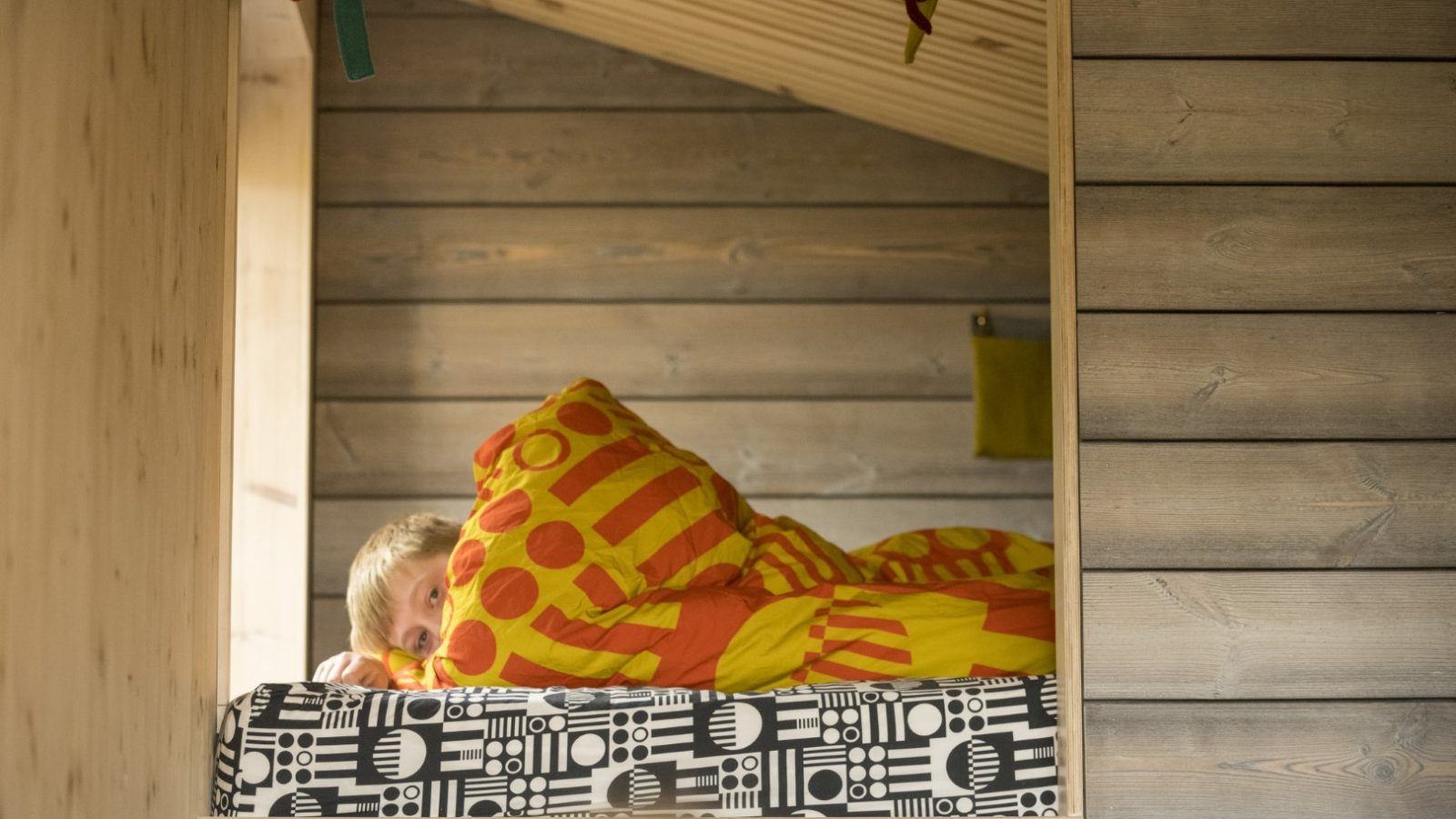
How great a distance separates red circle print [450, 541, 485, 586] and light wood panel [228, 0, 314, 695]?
1.17m

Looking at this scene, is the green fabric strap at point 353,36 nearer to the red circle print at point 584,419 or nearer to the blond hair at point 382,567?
the red circle print at point 584,419

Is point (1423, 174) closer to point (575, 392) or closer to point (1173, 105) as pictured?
point (1173, 105)

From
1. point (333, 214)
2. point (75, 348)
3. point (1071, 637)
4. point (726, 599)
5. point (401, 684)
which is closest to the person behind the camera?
point (75, 348)

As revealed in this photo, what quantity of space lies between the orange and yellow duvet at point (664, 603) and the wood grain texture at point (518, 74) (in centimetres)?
135

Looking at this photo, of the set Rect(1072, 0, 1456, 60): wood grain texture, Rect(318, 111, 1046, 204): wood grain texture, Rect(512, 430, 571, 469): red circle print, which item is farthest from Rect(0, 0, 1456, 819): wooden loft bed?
Rect(318, 111, 1046, 204): wood grain texture

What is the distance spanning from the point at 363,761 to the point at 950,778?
0.65 metres

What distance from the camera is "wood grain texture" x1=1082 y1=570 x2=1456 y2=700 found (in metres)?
1.48

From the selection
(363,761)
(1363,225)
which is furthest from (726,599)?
(1363,225)

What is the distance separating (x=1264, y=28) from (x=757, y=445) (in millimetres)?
1555

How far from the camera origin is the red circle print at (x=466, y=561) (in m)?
1.69

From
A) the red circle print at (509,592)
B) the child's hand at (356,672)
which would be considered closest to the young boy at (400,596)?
the child's hand at (356,672)

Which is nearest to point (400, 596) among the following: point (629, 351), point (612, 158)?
point (629, 351)

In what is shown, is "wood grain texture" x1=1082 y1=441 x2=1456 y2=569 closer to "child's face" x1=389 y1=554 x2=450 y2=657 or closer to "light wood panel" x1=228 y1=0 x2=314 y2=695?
"child's face" x1=389 y1=554 x2=450 y2=657

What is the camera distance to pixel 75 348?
1.21 metres
